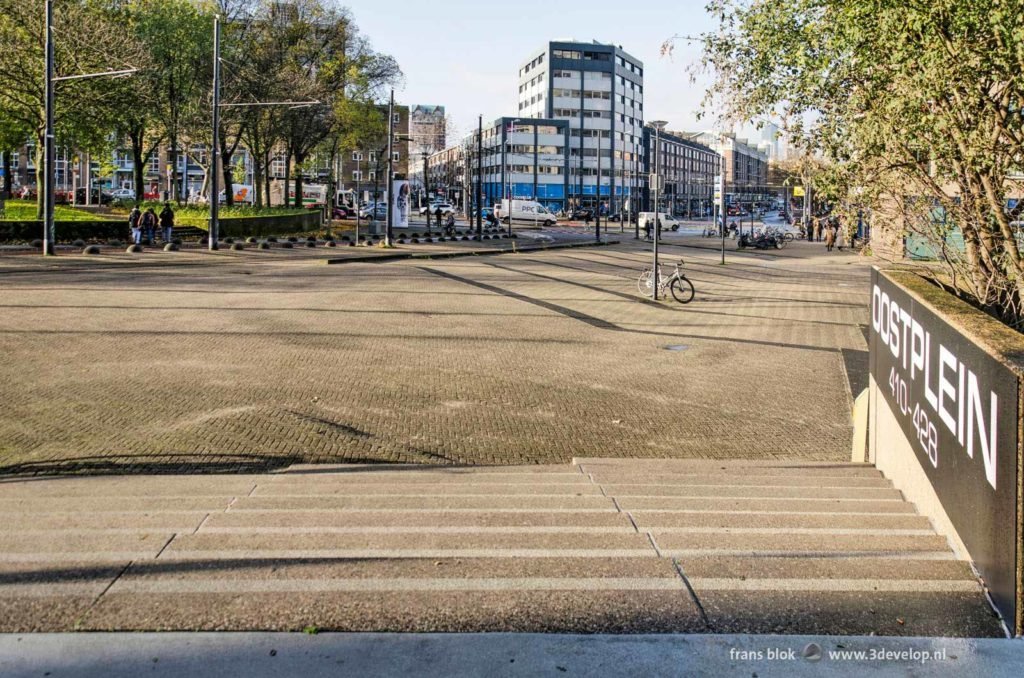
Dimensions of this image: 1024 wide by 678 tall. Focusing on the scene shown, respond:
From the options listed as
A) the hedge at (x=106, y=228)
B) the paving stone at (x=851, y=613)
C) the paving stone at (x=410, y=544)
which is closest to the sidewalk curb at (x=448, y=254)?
the hedge at (x=106, y=228)

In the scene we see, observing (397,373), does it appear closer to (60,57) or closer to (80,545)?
(80,545)

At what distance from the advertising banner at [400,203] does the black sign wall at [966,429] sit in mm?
41664

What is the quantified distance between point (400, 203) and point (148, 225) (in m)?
15.4

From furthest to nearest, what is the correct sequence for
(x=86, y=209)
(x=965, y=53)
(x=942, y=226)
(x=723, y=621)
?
1. (x=86, y=209)
2. (x=942, y=226)
3. (x=965, y=53)
4. (x=723, y=621)

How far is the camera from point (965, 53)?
8.53 metres

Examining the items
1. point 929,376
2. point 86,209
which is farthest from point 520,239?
point 929,376

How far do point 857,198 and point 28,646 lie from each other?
34.0 ft

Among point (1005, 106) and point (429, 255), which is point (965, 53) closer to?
point (1005, 106)

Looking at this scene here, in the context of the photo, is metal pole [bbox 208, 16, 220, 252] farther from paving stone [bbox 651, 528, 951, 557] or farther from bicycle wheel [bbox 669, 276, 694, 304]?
paving stone [bbox 651, 528, 951, 557]

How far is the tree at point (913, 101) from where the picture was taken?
847 cm

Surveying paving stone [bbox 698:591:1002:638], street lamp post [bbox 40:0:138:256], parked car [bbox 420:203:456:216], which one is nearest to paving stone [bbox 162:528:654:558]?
paving stone [bbox 698:591:1002:638]

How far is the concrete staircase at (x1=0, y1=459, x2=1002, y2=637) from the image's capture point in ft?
11.6

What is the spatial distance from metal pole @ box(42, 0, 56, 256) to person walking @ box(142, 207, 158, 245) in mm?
6074

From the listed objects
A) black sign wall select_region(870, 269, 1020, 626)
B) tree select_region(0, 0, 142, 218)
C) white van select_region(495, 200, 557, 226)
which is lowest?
black sign wall select_region(870, 269, 1020, 626)
